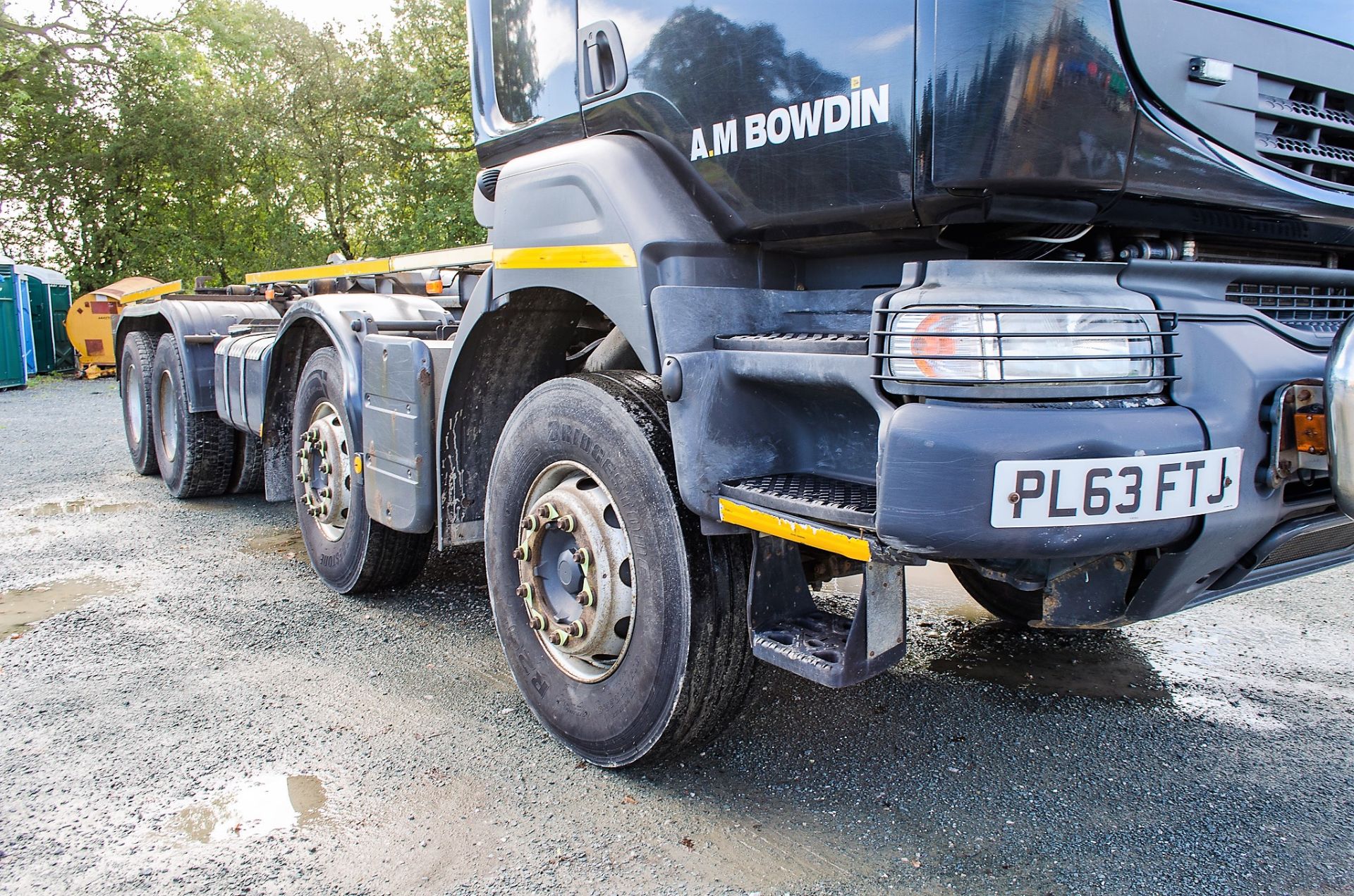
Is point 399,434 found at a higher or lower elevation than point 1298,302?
lower

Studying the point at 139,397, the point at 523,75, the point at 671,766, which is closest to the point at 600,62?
the point at 523,75

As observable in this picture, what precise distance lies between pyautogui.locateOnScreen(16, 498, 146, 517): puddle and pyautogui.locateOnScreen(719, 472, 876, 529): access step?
5.80 m

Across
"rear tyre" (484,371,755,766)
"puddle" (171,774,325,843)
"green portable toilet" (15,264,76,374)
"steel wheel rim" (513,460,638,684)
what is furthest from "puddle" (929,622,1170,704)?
"green portable toilet" (15,264,76,374)

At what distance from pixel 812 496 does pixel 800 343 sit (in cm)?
35

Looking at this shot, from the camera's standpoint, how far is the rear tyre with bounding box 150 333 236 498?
6859mm

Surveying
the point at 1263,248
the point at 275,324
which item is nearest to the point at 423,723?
the point at 1263,248

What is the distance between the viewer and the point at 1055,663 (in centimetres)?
384

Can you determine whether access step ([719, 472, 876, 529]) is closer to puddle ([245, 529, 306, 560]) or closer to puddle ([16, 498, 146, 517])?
puddle ([245, 529, 306, 560])

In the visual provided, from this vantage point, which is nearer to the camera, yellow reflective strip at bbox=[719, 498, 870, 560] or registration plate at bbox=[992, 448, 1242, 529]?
registration plate at bbox=[992, 448, 1242, 529]

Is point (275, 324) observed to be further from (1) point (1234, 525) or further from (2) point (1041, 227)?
(1) point (1234, 525)

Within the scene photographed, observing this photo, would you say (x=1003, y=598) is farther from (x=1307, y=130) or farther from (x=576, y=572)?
(x=1307, y=130)

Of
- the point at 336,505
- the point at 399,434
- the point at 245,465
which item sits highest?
the point at 399,434

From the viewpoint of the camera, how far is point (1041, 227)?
224cm

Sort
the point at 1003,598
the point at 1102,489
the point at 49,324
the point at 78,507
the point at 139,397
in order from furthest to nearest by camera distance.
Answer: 1. the point at 49,324
2. the point at 139,397
3. the point at 78,507
4. the point at 1003,598
5. the point at 1102,489
